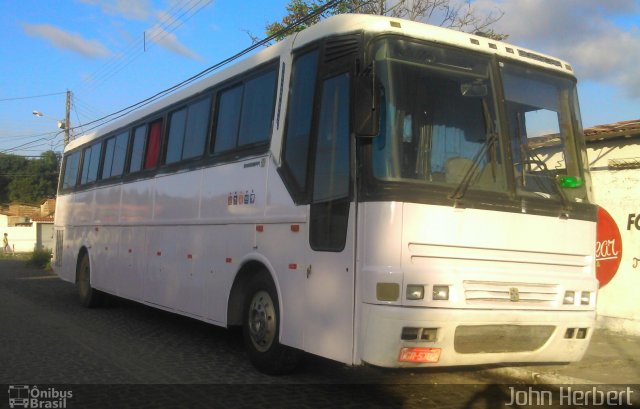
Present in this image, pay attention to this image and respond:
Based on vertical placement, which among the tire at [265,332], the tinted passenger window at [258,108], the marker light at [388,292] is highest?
the tinted passenger window at [258,108]

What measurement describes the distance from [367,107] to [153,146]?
5.94m

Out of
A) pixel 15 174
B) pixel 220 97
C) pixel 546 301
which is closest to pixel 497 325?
pixel 546 301

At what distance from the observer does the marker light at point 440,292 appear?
16.1 feet

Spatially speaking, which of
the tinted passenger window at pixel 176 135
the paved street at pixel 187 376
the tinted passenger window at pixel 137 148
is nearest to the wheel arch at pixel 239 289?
the paved street at pixel 187 376

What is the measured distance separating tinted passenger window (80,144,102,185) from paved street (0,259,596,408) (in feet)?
13.0

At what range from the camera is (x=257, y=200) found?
6801mm

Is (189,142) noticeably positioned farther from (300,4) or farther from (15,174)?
(15,174)

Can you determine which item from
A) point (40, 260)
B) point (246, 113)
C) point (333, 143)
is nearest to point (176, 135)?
point (246, 113)

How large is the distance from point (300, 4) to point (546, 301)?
14.4 meters

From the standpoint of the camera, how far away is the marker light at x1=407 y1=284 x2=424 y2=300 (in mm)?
4848

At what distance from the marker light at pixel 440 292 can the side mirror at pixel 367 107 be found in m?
1.32

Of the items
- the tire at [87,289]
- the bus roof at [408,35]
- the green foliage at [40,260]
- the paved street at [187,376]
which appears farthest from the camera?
the green foliage at [40,260]

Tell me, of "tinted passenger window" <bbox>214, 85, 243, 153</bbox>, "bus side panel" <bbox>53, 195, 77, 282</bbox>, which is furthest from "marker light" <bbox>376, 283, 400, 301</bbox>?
"bus side panel" <bbox>53, 195, 77, 282</bbox>

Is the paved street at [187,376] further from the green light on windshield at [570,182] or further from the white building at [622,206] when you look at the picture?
the white building at [622,206]
